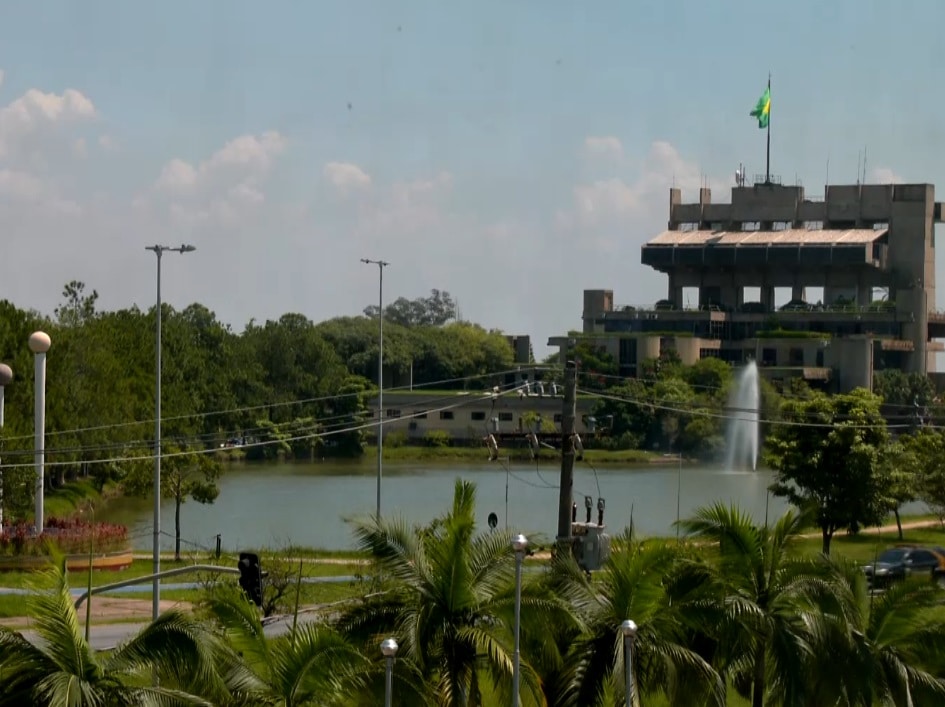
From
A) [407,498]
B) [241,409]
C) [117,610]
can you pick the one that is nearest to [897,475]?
[117,610]

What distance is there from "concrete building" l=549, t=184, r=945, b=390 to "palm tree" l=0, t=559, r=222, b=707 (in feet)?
304

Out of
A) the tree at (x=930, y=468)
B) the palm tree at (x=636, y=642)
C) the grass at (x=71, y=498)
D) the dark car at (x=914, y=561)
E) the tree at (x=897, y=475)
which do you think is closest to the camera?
the palm tree at (x=636, y=642)

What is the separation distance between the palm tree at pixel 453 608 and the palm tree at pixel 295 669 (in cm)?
121

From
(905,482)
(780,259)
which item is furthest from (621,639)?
(780,259)

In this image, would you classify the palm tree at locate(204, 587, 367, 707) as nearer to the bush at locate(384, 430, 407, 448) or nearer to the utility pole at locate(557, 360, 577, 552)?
the utility pole at locate(557, 360, 577, 552)

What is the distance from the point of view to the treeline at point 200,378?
65062 millimetres

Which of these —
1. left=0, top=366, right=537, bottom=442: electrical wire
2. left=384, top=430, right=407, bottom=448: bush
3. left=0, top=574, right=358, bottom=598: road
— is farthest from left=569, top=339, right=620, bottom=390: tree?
left=0, top=574, right=358, bottom=598: road

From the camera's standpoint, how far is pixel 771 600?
859 inches

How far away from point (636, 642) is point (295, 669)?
4.42 metres

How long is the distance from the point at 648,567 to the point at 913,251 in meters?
103

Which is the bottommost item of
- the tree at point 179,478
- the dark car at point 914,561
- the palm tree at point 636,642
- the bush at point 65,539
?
the bush at point 65,539

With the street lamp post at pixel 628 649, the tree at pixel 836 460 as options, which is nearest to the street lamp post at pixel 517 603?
the street lamp post at pixel 628 649

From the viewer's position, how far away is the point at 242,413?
329 feet

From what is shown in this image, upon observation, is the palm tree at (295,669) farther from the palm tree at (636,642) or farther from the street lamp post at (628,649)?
the palm tree at (636,642)
